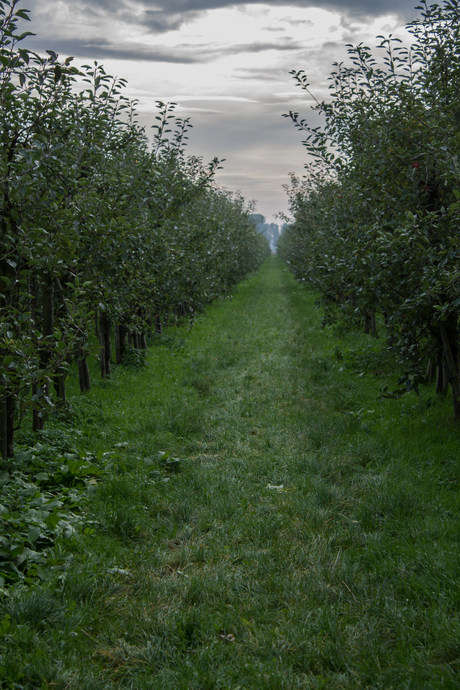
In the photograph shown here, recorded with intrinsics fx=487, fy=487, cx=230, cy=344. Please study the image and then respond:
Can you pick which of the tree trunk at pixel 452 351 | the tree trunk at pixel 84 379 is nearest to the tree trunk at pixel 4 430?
the tree trunk at pixel 84 379

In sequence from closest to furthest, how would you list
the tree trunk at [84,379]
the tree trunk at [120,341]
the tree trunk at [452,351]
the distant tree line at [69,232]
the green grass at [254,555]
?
the green grass at [254,555], the distant tree line at [69,232], the tree trunk at [452,351], the tree trunk at [84,379], the tree trunk at [120,341]

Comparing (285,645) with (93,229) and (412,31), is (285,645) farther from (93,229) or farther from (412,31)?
(412,31)

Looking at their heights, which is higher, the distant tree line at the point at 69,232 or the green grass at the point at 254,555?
the distant tree line at the point at 69,232

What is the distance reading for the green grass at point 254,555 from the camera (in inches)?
109

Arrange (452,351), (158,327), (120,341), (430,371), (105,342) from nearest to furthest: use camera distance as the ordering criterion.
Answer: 1. (452,351)
2. (430,371)
3. (105,342)
4. (120,341)
5. (158,327)

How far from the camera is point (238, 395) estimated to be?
8.56m

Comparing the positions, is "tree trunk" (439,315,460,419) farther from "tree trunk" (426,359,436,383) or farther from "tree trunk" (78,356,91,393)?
"tree trunk" (78,356,91,393)

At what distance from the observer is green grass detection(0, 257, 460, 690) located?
109 inches

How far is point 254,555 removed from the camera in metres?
3.83

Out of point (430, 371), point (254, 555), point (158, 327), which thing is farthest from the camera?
point (158, 327)

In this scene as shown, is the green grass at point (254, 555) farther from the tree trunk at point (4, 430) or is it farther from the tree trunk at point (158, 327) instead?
the tree trunk at point (158, 327)

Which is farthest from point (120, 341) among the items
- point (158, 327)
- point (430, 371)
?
point (430, 371)

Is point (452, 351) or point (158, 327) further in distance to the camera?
point (158, 327)

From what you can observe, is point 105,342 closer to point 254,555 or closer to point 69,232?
point 69,232
